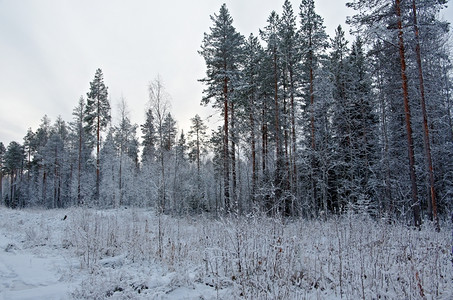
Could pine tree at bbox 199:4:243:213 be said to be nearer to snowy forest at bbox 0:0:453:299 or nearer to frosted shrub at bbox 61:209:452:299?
snowy forest at bbox 0:0:453:299

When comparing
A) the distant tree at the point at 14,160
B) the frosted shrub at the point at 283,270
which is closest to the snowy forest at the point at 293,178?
the frosted shrub at the point at 283,270

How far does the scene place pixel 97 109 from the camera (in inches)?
1080

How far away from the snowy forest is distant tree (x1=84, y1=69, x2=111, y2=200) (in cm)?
15

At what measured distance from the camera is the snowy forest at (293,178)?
14.5ft

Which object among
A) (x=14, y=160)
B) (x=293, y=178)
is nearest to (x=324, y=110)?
(x=293, y=178)

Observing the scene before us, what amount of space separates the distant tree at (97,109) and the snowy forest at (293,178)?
151mm

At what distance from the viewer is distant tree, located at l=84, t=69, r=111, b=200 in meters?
27.1

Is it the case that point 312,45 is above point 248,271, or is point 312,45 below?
above

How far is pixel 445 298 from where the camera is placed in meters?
3.33

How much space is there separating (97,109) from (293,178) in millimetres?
22867

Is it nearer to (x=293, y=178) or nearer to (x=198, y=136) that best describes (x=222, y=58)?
(x=293, y=178)

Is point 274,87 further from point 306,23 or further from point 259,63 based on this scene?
point 306,23

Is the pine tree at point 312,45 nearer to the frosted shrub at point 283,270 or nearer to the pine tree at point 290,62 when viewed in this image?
the pine tree at point 290,62

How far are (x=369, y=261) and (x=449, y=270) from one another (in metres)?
1.29
